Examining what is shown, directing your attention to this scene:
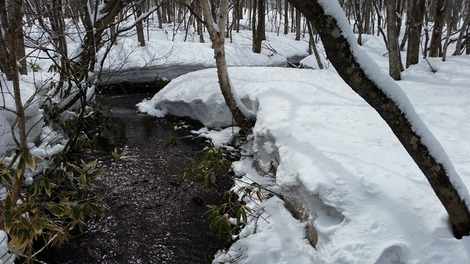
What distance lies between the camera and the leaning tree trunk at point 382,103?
1.92 m

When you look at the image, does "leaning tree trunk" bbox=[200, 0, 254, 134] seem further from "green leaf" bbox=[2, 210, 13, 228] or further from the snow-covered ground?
"green leaf" bbox=[2, 210, 13, 228]

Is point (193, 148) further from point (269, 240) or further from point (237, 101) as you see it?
point (269, 240)

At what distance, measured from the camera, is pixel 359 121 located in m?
4.98

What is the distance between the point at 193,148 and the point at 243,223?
3.37 meters

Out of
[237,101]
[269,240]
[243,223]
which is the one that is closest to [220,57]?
[237,101]

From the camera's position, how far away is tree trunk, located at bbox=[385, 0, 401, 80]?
6776 mm

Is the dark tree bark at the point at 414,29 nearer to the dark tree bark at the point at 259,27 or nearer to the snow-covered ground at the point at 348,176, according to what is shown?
the snow-covered ground at the point at 348,176

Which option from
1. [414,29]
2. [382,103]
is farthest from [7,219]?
[414,29]

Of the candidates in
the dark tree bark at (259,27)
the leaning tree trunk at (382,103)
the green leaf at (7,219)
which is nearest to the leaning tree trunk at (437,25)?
the leaning tree trunk at (382,103)

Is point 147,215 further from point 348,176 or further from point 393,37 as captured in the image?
point 393,37

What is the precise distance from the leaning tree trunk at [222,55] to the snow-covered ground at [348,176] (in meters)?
0.52

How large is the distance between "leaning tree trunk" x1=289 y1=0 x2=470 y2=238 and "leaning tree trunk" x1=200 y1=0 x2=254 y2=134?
4277 millimetres

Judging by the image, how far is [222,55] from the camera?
6.21m

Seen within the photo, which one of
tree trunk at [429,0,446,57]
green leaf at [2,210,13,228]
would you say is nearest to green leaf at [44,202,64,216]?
green leaf at [2,210,13,228]
